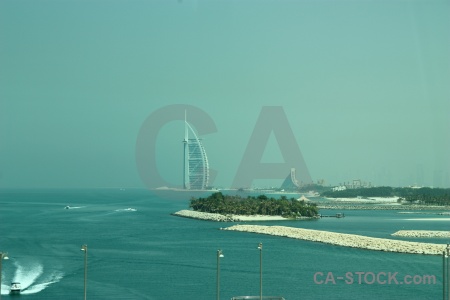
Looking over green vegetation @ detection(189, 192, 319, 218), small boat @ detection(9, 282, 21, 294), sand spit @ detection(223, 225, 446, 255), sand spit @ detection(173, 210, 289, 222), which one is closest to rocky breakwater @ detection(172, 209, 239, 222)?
sand spit @ detection(173, 210, 289, 222)

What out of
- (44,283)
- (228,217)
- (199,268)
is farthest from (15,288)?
(228,217)

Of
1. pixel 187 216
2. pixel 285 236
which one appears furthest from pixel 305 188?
pixel 285 236

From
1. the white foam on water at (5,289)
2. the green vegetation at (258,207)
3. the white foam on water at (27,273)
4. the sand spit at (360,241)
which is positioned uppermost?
the green vegetation at (258,207)

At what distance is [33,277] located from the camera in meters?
12.2

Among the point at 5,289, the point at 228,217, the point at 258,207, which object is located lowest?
the point at 5,289

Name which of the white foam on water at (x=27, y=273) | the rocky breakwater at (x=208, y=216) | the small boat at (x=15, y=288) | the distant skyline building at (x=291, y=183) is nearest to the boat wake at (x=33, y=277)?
the white foam on water at (x=27, y=273)

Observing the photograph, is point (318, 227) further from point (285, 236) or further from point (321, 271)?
point (321, 271)

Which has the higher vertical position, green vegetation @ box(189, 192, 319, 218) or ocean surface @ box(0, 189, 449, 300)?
green vegetation @ box(189, 192, 319, 218)

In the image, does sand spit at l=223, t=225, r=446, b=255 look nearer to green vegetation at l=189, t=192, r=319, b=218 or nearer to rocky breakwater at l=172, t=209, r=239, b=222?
rocky breakwater at l=172, t=209, r=239, b=222

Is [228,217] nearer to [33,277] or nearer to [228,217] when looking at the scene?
[228,217]

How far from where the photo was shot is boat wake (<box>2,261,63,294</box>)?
11117mm

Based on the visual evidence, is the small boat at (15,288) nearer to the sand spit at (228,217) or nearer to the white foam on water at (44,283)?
the white foam on water at (44,283)

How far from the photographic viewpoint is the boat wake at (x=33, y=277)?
36.5 feet

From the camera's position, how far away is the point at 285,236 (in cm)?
2028
